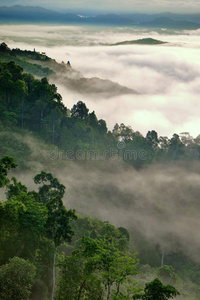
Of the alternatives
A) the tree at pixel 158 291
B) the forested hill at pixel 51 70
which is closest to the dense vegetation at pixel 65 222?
the tree at pixel 158 291

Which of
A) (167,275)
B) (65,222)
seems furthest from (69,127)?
(65,222)

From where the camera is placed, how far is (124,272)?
21656 millimetres

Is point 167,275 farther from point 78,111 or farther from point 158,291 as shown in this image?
point 78,111

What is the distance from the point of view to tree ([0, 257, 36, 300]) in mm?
23078

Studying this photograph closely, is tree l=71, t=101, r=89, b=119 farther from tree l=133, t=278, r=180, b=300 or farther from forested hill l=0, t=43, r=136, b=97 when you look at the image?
tree l=133, t=278, r=180, b=300

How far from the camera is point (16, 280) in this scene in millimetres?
23844

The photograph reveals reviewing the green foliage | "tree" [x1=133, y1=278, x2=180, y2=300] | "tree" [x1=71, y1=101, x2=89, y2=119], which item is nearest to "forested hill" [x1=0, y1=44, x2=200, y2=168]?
"tree" [x1=71, y1=101, x2=89, y2=119]

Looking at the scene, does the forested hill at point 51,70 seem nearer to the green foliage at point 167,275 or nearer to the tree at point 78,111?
the tree at point 78,111

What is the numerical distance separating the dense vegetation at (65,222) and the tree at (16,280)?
6cm

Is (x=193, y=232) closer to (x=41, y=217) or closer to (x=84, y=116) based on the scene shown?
(x=84, y=116)

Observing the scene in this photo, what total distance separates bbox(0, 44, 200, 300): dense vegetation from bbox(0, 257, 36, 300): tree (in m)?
0.06

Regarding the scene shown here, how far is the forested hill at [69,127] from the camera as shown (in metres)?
68.9

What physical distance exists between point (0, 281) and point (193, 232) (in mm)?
54825

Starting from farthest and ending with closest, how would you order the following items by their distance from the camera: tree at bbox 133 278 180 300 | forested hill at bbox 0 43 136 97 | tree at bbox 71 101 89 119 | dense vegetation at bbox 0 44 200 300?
1. forested hill at bbox 0 43 136 97
2. tree at bbox 71 101 89 119
3. dense vegetation at bbox 0 44 200 300
4. tree at bbox 133 278 180 300
